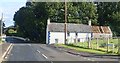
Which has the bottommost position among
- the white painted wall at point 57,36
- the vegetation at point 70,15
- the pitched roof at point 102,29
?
the white painted wall at point 57,36

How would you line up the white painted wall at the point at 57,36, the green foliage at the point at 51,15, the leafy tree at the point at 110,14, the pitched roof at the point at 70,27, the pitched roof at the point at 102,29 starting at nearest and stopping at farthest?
the white painted wall at the point at 57,36 < the pitched roof at the point at 70,27 < the green foliage at the point at 51,15 < the pitched roof at the point at 102,29 < the leafy tree at the point at 110,14

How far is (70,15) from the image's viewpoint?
106 m

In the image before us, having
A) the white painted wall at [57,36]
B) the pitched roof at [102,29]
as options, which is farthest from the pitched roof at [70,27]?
the pitched roof at [102,29]

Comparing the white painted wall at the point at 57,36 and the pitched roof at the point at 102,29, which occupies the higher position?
the pitched roof at the point at 102,29

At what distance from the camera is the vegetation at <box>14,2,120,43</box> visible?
338 feet

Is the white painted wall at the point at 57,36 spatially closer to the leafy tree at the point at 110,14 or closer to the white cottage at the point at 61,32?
the white cottage at the point at 61,32

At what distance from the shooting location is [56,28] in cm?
9594

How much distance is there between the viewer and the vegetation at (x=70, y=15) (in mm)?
103062

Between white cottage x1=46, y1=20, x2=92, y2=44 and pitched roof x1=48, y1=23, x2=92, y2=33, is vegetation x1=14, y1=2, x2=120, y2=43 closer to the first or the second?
pitched roof x1=48, y1=23, x2=92, y2=33

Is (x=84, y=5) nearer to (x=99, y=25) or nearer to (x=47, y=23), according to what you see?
(x=99, y=25)

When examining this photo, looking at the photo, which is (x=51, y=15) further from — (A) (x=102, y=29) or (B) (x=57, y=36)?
(A) (x=102, y=29)

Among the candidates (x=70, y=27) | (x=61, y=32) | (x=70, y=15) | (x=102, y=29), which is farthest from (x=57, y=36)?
(x=102, y=29)

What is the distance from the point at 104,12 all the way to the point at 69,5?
592 inches

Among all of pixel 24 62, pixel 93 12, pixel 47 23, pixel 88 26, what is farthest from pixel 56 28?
pixel 24 62
